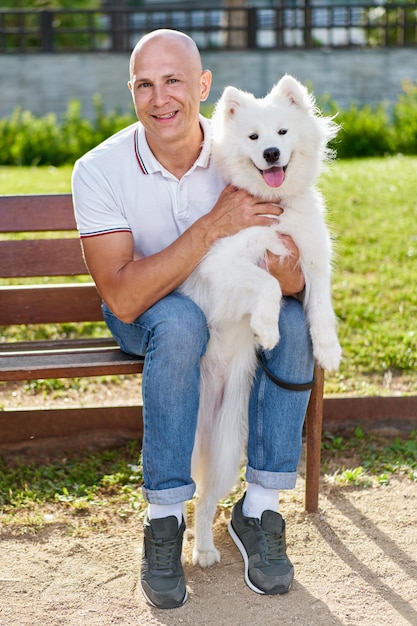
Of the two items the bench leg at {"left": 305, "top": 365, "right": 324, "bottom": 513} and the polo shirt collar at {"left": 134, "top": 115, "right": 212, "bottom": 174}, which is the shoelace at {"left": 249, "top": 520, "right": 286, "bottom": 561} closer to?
the bench leg at {"left": 305, "top": 365, "right": 324, "bottom": 513}

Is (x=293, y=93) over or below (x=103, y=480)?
over

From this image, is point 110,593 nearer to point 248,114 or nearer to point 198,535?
point 198,535

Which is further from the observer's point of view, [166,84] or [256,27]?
[256,27]

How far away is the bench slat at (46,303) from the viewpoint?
11.8 feet

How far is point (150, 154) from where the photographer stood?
2.93m

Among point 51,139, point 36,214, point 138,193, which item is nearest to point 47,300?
point 36,214

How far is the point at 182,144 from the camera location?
2930 millimetres

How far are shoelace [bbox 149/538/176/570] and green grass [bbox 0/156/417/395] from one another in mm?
1683

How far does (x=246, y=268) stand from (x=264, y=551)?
0.93 meters

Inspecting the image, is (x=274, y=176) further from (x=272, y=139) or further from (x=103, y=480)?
(x=103, y=480)

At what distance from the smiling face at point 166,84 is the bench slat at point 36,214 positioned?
0.76 m

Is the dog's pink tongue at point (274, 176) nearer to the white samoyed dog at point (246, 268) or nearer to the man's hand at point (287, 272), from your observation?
the white samoyed dog at point (246, 268)

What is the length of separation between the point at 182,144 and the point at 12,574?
5.14 feet

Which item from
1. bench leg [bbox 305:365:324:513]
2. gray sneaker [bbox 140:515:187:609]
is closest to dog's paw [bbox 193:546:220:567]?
gray sneaker [bbox 140:515:187:609]
